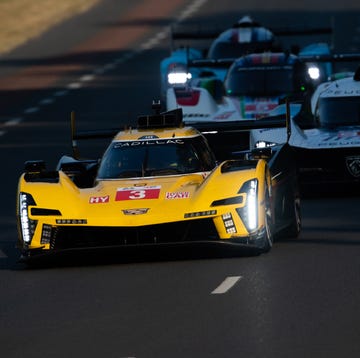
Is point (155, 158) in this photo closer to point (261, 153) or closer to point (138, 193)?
point (261, 153)

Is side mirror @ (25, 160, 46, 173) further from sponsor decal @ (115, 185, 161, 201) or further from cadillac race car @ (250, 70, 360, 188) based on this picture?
cadillac race car @ (250, 70, 360, 188)

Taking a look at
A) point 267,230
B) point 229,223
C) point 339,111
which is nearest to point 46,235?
point 229,223

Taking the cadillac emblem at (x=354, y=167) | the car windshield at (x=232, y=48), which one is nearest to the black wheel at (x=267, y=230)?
the cadillac emblem at (x=354, y=167)

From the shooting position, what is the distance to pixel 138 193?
1427 centimetres

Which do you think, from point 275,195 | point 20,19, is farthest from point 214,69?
point 20,19

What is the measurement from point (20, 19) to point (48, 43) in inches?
307

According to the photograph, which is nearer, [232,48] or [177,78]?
[177,78]

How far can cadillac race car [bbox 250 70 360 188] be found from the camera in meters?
19.7

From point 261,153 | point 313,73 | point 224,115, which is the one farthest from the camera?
point 313,73

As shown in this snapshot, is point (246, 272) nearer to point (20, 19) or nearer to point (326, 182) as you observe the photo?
point (326, 182)

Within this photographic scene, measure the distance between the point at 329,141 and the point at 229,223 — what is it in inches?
245

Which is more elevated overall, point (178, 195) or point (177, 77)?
point (178, 195)

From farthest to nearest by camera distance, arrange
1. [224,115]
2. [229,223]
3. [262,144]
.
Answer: [224,115], [262,144], [229,223]

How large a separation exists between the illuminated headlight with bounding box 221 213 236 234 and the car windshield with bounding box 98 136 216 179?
130cm
